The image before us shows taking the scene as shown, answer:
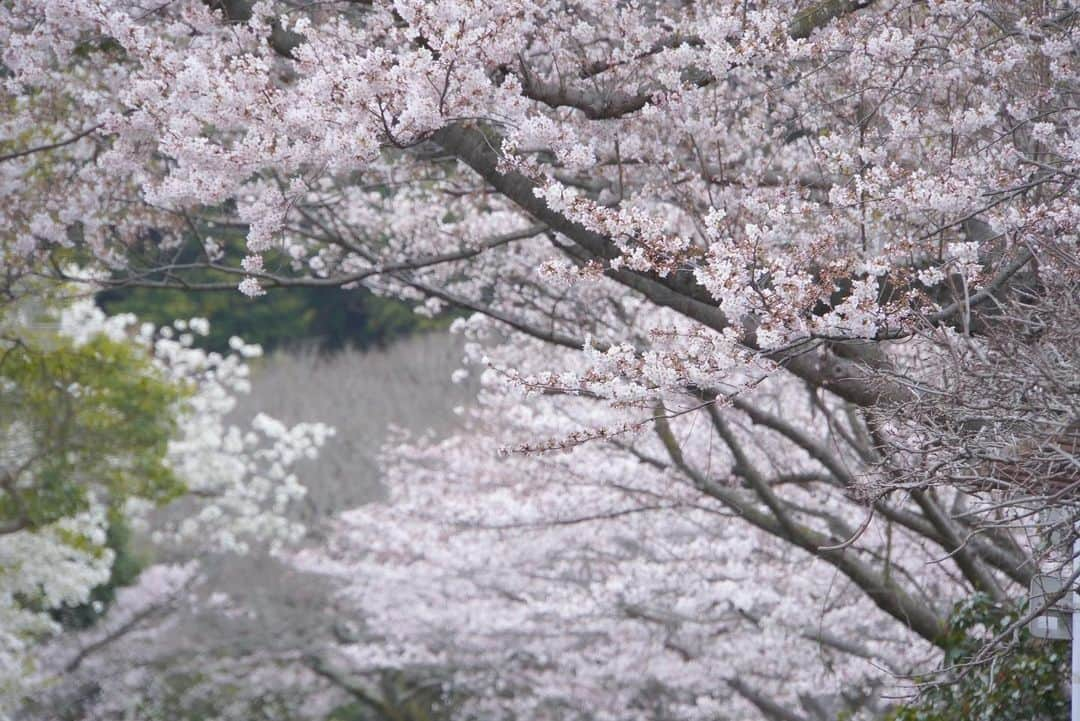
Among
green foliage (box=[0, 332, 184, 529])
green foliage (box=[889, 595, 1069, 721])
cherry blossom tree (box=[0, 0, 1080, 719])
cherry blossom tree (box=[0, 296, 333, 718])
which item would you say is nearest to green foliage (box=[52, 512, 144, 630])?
cherry blossom tree (box=[0, 296, 333, 718])

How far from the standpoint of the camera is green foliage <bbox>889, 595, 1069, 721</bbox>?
3.95 metres

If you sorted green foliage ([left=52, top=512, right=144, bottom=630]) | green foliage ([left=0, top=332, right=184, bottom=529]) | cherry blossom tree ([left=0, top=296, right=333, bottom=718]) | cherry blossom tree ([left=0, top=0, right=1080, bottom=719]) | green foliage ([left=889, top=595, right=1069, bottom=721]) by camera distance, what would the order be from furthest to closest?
green foliage ([left=52, top=512, right=144, bottom=630]) → cherry blossom tree ([left=0, top=296, right=333, bottom=718]) → green foliage ([left=0, top=332, right=184, bottom=529]) → green foliage ([left=889, top=595, right=1069, bottom=721]) → cherry blossom tree ([left=0, top=0, right=1080, bottom=719])

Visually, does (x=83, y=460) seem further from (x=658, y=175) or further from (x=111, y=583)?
(x=658, y=175)

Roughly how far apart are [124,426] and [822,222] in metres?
6.67

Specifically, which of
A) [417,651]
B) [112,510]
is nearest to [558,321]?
[112,510]

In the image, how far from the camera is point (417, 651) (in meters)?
12.9

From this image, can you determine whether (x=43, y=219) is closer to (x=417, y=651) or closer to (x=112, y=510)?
(x=112, y=510)

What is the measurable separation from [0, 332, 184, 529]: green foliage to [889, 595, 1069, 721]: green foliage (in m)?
6.35

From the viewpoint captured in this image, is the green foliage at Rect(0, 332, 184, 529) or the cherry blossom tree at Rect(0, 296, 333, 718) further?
the cherry blossom tree at Rect(0, 296, 333, 718)

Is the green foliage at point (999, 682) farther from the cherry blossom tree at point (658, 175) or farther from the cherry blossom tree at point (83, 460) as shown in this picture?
the cherry blossom tree at point (83, 460)

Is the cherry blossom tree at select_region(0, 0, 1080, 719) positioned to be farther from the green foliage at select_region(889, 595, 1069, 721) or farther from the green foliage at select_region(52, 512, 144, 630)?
the green foliage at select_region(52, 512, 144, 630)

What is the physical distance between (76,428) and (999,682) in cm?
697

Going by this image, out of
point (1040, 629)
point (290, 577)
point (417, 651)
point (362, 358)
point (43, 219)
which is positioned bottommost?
point (1040, 629)

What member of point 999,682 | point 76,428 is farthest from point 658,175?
point 76,428
